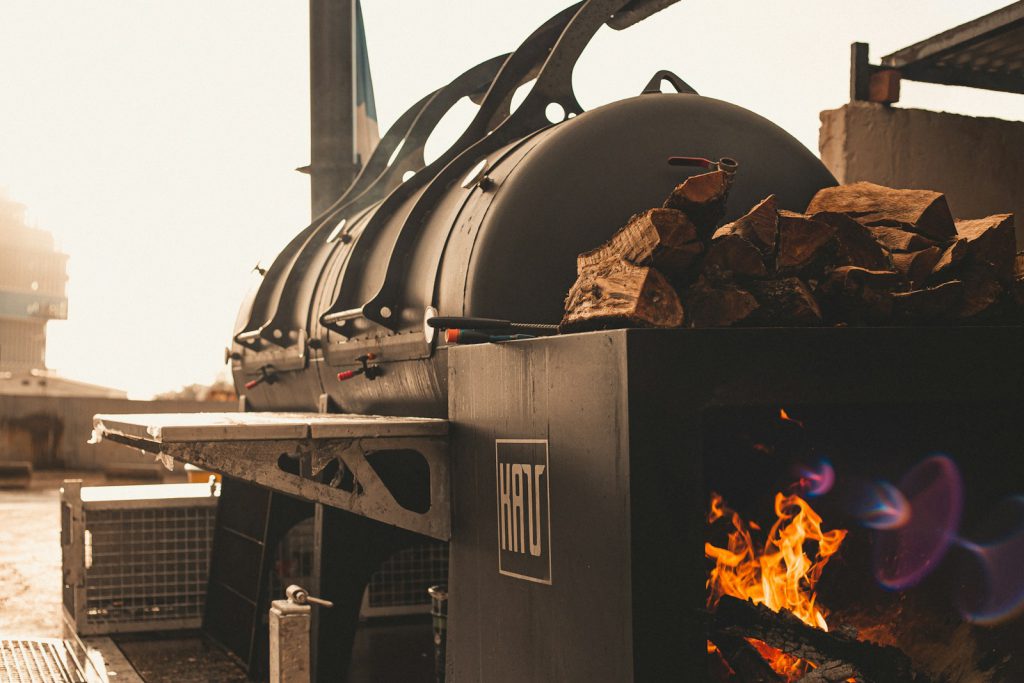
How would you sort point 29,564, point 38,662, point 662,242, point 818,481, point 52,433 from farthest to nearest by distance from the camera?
point 52,433 → point 29,564 → point 38,662 → point 818,481 → point 662,242

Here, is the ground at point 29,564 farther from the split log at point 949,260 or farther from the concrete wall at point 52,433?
the split log at point 949,260

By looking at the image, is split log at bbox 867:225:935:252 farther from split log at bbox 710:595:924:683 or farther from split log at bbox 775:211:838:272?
split log at bbox 710:595:924:683

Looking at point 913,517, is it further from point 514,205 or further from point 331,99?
point 331,99

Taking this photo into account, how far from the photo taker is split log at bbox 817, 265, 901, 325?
3.04m

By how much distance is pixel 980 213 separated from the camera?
692 cm

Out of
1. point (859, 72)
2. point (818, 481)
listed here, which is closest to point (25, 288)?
point (859, 72)

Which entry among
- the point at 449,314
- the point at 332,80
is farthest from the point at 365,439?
the point at 332,80

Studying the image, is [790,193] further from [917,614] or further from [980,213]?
[980,213]

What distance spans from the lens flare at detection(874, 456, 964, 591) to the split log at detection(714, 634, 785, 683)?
66 cm

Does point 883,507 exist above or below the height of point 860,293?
below

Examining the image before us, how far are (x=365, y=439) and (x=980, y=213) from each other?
16.3 ft

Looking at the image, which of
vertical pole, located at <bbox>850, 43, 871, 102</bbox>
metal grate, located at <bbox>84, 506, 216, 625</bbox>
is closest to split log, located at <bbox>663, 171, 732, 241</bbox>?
vertical pole, located at <bbox>850, 43, 871, 102</bbox>

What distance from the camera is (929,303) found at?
10.1 ft

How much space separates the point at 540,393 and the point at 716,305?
1.76 feet
